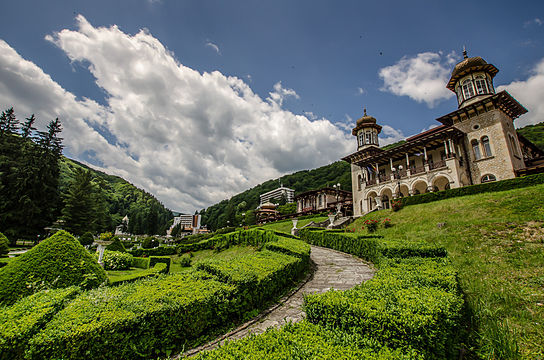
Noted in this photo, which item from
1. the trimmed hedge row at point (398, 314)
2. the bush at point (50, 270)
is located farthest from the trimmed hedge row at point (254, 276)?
the bush at point (50, 270)

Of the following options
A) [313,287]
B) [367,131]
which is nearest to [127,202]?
[367,131]

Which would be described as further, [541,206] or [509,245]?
[541,206]

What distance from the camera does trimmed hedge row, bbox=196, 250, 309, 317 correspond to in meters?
5.02

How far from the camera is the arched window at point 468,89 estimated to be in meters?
23.6

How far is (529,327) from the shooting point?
380cm

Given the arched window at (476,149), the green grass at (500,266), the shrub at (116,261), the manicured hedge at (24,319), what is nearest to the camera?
the manicured hedge at (24,319)

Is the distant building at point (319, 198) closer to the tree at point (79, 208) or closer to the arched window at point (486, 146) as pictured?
the arched window at point (486, 146)

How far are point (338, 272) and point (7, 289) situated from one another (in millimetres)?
9072

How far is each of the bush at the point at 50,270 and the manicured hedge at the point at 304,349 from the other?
5331 mm

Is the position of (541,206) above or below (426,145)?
below

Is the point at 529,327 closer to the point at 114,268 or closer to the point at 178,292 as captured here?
the point at 178,292

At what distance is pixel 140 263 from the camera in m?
17.0

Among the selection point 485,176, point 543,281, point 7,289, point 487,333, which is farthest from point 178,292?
point 485,176

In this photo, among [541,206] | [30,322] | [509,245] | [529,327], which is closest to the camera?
[30,322]
